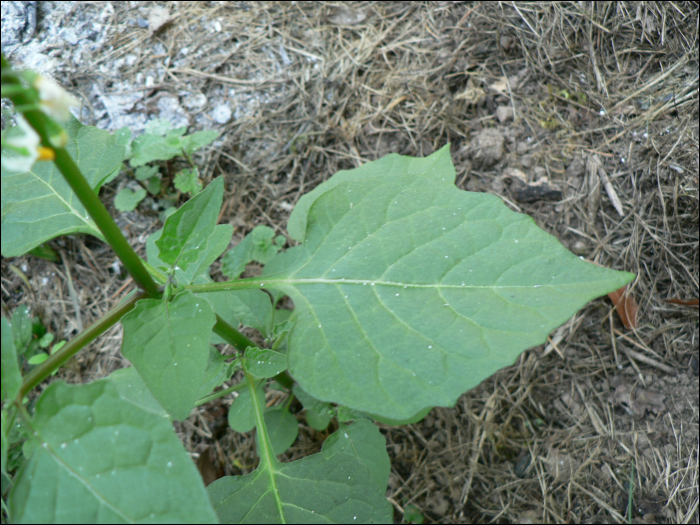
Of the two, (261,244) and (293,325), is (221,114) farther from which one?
(293,325)

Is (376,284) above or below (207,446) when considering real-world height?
above

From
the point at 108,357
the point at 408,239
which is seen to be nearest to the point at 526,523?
the point at 408,239

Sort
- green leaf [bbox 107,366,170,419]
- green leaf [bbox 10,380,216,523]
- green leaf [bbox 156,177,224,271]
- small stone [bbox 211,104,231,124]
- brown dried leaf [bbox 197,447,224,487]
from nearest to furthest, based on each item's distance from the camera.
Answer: green leaf [bbox 10,380,216,523]
green leaf [bbox 156,177,224,271]
green leaf [bbox 107,366,170,419]
brown dried leaf [bbox 197,447,224,487]
small stone [bbox 211,104,231,124]

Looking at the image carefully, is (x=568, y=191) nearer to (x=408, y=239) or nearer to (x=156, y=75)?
(x=408, y=239)

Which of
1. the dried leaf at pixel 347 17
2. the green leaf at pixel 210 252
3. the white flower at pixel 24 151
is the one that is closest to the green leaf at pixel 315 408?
the green leaf at pixel 210 252

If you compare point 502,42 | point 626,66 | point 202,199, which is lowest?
point 626,66

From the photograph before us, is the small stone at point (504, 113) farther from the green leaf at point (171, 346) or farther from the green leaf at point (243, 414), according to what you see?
the green leaf at point (171, 346)

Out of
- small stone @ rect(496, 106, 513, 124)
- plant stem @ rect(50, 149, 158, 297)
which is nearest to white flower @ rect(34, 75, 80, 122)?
plant stem @ rect(50, 149, 158, 297)

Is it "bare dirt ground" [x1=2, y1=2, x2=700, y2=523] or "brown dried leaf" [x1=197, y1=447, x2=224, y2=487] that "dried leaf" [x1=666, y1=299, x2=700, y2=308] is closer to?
"bare dirt ground" [x1=2, y1=2, x2=700, y2=523]
